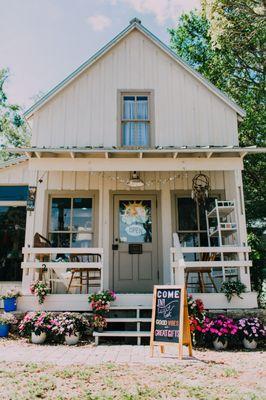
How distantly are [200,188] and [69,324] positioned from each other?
417 cm

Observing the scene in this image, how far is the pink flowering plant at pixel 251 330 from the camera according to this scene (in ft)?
19.5

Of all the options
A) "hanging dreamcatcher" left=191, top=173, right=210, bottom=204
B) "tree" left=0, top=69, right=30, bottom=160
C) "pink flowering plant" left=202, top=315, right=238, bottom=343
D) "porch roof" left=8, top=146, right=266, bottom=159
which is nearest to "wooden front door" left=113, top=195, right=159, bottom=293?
"hanging dreamcatcher" left=191, top=173, right=210, bottom=204

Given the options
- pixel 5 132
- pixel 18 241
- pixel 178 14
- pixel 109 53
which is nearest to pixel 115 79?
pixel 109 53

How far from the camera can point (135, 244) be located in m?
8.18

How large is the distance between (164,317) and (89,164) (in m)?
3.57

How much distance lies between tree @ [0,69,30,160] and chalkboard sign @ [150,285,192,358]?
59.3ft

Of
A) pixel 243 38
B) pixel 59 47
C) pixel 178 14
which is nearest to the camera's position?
pixel 59 47

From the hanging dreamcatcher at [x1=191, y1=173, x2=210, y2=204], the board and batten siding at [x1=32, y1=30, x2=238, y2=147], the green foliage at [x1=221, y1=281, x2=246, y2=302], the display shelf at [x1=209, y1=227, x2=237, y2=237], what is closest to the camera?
the green foliage at [x1=221, y1=281, x2=246, y2=302]

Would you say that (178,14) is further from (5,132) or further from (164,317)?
(164,317)

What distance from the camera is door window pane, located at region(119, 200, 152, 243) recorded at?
8289mm

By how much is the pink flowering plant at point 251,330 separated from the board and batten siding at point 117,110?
4365 mm

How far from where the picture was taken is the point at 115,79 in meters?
9.09

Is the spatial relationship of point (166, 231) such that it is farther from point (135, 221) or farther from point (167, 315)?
point (167, 315)

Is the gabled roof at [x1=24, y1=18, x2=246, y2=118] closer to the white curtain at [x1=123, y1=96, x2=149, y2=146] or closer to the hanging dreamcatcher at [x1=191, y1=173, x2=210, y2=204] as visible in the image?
the white curtain at [x1=123, y1=96, x2=149, y2=146]
